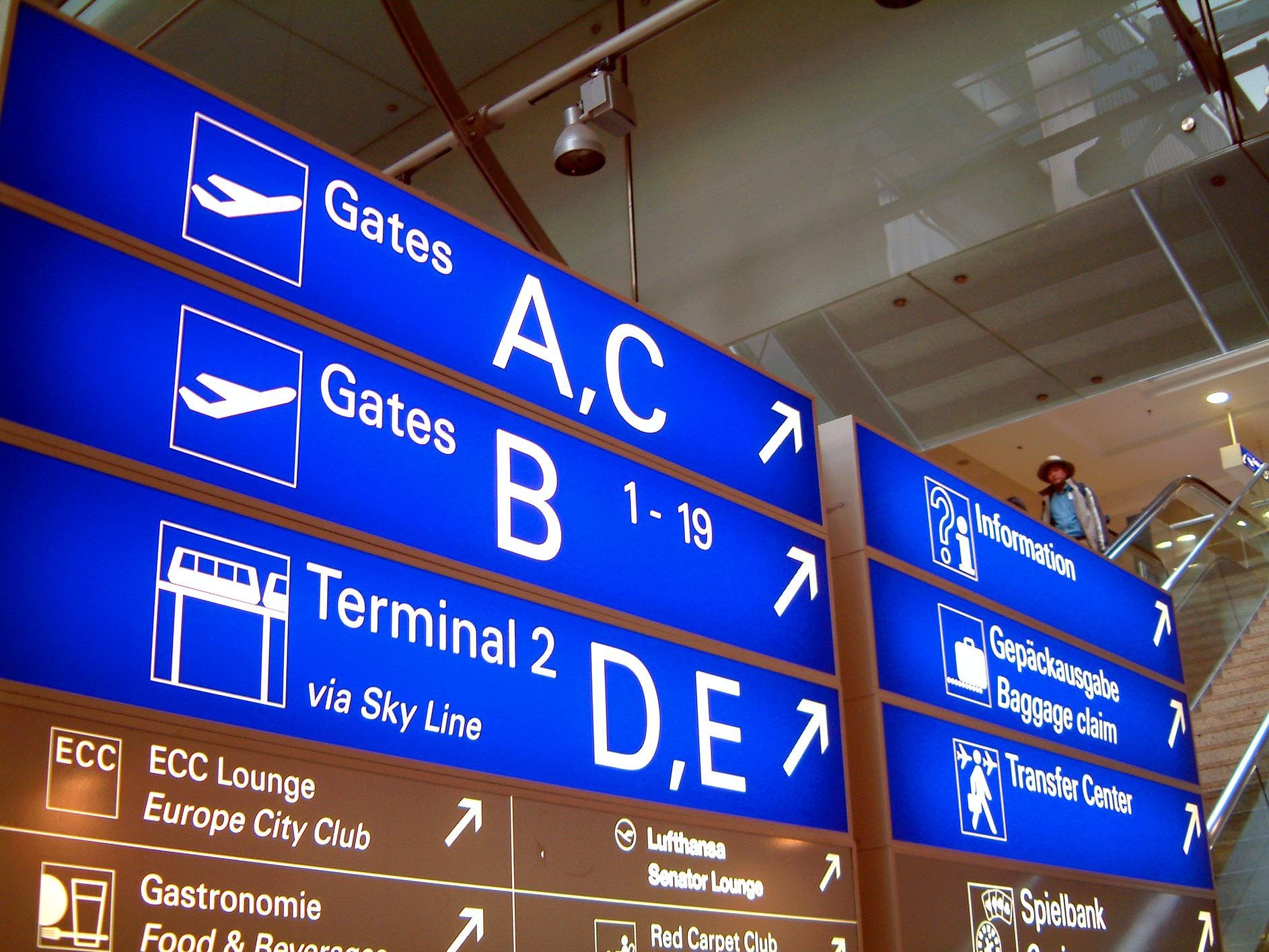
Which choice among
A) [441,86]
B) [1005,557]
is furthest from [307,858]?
[441,86]

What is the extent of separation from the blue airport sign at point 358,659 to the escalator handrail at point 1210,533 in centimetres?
725

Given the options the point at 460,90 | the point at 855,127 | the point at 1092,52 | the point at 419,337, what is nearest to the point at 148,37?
the point at 460,90

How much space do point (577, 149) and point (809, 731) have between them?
4808 millimetres

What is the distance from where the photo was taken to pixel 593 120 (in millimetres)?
8883

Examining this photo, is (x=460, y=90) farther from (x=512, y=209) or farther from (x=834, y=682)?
(x=834, y=682)

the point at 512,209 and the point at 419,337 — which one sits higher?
the point at 512,209

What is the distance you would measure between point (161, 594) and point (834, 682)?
2.64m

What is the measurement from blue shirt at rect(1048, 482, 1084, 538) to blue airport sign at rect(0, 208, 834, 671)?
269 inches

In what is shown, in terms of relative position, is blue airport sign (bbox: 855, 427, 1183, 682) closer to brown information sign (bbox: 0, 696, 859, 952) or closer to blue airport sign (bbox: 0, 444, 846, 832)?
blue airport sign (bbox: 0, 444, 846, 832)

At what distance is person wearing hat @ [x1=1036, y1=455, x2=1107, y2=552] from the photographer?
451 inches

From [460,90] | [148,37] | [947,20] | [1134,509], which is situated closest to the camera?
[947,20]

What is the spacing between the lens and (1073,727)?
6.70 m

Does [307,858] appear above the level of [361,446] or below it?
below

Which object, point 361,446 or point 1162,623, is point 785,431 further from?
point 1162,623
